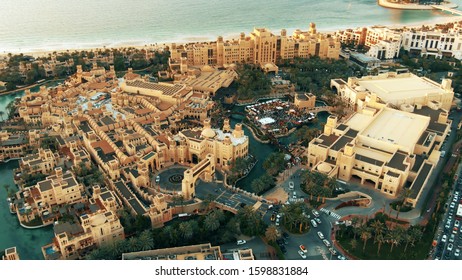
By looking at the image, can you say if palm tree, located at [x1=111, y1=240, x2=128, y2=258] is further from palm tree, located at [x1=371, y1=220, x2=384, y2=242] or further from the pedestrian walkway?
palm tree, located at [x1=371, y1=220, x2=384, y2=242]

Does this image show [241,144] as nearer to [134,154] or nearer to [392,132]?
[134,154]

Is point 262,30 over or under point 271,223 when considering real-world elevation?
over

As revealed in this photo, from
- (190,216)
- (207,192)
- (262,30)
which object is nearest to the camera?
(190,216)

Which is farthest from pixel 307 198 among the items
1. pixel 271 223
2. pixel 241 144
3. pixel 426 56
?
pixel 426 56

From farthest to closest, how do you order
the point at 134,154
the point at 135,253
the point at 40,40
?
1. the point at 40,40
2. the point at 134,154
3. the point at 135,253

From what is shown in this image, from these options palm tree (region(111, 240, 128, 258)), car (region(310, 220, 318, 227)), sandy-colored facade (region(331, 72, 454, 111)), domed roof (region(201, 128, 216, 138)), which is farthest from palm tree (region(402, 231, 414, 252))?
sandy-colored facade (region(331, 72, 454, 111))

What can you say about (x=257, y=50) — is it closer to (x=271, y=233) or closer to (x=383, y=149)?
(x=383, y=149)

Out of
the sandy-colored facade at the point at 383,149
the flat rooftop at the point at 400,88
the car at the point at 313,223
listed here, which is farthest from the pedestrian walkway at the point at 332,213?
the flat rooftop at the point at 400,88
